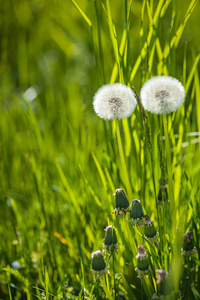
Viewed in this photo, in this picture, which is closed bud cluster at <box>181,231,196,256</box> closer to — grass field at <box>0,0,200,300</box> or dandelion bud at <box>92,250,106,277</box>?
grass field at <box>0,0,200,300</box>

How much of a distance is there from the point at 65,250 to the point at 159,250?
0.53 m

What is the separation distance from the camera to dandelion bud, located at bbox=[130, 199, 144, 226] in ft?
2.36

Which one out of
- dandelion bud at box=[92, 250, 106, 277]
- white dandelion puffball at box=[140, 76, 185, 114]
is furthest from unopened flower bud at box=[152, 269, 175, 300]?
white dandelion puffball at box=[140, 76, 185, 114]

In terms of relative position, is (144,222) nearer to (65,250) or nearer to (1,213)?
Answer: (65,250)

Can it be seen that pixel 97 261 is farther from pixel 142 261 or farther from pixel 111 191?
pixel 111 191

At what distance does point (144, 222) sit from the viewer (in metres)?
0.75

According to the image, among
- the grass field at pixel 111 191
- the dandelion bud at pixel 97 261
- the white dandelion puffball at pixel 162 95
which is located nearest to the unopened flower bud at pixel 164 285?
the grass field at pixel 111 191

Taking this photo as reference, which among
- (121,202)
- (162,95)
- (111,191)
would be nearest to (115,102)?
(162,95)

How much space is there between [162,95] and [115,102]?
0.12 metres

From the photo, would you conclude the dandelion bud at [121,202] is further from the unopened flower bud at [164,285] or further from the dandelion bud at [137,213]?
the unopened flower bud at [164,285]

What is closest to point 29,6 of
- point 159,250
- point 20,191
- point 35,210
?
point 20,191

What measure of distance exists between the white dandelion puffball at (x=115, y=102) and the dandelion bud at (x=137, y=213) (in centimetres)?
19

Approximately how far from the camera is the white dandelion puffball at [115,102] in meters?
0.77

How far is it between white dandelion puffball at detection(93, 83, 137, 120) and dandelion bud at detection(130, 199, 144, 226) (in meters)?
0.19
